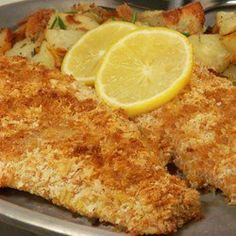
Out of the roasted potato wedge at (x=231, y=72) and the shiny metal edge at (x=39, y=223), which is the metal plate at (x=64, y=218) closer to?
the shiny metal edge at (x=39, y=223)

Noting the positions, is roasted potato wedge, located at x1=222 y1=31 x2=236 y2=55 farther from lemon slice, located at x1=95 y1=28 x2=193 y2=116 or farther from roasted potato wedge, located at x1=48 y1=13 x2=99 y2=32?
roasted potato wedge, located at x1=48 y1=13 x2=99 y2=32

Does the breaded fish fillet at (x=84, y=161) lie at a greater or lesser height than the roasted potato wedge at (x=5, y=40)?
greater

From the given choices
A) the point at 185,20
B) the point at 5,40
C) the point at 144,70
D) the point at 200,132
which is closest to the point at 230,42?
the point at 185,20

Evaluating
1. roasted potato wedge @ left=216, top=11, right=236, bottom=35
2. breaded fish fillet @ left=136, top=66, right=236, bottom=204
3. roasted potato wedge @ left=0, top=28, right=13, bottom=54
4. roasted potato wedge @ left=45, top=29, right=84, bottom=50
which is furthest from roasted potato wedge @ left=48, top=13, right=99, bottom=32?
breaded fish fillet @ left=136, top=66, right=236, bottom=204

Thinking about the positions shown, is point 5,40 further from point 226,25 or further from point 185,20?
point 226,25

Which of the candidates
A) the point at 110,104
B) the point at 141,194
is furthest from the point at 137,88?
the point at 141,194

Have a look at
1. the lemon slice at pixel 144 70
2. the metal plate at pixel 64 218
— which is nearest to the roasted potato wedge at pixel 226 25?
the lemon slice at pixel 144 70

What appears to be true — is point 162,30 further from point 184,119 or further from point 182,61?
point 184,119
